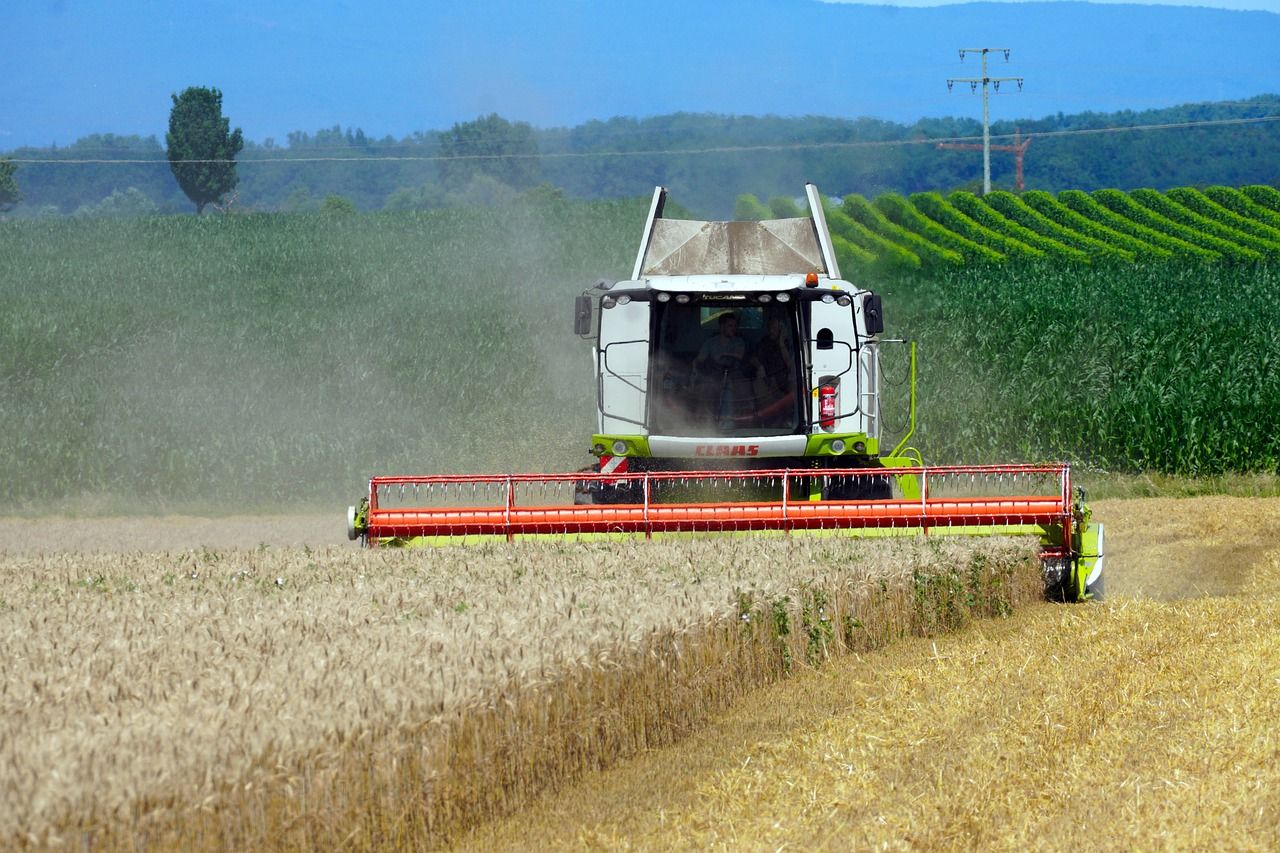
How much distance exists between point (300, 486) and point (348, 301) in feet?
31.5

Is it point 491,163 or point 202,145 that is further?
point 202,145

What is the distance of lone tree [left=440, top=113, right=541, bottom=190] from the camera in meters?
64.7

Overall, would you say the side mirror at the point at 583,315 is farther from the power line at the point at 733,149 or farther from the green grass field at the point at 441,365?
the power line at the point at 733,149

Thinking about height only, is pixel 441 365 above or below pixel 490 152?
below

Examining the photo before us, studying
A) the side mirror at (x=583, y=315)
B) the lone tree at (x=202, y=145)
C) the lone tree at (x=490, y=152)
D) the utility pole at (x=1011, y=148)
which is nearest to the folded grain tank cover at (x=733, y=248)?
the side mirror at (x=583, y=315)

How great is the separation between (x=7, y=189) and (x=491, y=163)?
93.3 ft

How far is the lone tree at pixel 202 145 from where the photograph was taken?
256 ft

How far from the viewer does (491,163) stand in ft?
217

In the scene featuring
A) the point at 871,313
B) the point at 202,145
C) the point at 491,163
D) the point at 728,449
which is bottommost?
the point at 728,449

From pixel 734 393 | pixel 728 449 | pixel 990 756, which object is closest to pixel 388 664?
pixel 990 756

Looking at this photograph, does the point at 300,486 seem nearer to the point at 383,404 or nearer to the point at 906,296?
the point at 383,404

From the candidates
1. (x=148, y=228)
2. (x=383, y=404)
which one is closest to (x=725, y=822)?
(x=383, y=404)

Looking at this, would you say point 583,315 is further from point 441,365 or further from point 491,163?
point 491,163

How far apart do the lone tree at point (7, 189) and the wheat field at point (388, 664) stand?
75.2m
